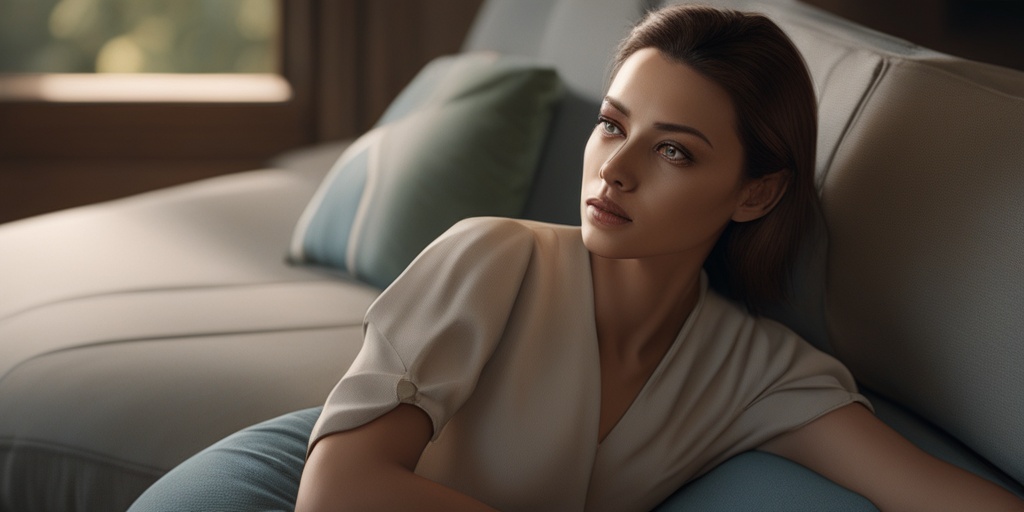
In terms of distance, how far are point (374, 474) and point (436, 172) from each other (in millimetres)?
809

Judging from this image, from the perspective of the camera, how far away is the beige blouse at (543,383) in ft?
3.08

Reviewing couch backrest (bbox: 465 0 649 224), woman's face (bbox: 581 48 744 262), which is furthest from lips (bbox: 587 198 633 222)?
couch backrest (bbox: 465 0 649 224)

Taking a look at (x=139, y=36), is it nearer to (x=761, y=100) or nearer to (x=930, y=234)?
(x=761, y=100)

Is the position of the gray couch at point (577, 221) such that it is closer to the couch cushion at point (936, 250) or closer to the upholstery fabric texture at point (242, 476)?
the couch cushion at point (936, 250)

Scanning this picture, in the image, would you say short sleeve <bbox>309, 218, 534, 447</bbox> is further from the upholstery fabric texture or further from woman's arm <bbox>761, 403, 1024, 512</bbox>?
woman's arm <bbox>761, 403, 1024, 512</bbox>

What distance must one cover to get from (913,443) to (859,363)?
0.13 metres

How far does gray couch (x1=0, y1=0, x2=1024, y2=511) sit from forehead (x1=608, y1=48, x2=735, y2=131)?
22 centimetres

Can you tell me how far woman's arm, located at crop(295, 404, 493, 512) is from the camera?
0.86m

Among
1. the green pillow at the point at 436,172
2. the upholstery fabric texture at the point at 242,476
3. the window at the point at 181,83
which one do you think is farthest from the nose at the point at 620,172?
the window at the point at 181,83

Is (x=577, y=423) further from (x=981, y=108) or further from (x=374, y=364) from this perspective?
(x=981, y=108)

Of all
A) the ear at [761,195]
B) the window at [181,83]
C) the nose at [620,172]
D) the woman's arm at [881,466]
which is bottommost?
the window at [181,83]

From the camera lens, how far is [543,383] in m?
1.01

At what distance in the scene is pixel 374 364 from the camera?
3.04 ft

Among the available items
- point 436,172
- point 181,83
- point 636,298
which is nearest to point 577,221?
point 436,172
